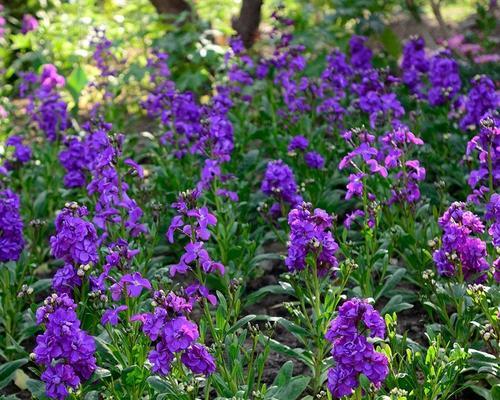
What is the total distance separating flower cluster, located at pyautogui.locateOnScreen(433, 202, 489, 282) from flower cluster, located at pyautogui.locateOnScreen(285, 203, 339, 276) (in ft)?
1.55

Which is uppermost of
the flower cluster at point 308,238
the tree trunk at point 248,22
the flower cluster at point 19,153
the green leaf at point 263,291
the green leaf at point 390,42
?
the flower cluster at point 308,238

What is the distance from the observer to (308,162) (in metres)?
4.95

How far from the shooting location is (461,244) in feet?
11.0

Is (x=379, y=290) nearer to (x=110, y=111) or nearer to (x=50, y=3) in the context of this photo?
(x=110, y=111)

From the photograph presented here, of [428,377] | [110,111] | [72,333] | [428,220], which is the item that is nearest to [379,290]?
[428,220]

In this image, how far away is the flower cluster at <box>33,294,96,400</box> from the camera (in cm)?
284

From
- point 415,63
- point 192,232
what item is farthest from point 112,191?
point 415,63

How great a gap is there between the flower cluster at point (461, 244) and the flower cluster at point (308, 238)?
47 centimetres

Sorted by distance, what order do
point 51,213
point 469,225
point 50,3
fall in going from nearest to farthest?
1. point 469,225
2. point 51,213
3. point 50,3

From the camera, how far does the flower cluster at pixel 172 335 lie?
2.74 m

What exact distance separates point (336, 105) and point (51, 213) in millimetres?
2066

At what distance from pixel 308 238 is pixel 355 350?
0.72 m

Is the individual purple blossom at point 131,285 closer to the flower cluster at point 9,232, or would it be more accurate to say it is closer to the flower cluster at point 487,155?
the flower cluster at point 9,232

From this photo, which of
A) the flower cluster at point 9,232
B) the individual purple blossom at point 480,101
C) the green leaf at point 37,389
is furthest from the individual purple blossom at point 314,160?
the green leaf at point 37,389
